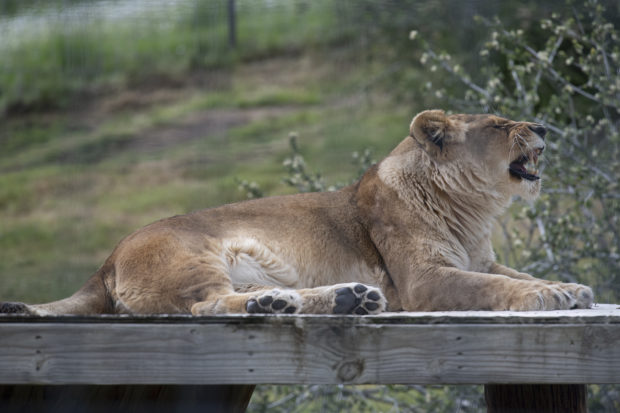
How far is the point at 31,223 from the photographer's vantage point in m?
9.48

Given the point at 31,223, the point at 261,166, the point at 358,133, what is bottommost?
the point at 31,223

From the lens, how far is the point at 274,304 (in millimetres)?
2139

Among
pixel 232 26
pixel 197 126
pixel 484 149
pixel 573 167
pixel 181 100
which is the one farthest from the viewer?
pixel 181 100

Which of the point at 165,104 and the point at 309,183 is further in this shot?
the point at 165,104

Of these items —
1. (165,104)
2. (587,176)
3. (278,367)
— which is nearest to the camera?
(278,367)

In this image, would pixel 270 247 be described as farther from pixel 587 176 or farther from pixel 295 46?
pixel 295 46

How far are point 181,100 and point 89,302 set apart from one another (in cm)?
775

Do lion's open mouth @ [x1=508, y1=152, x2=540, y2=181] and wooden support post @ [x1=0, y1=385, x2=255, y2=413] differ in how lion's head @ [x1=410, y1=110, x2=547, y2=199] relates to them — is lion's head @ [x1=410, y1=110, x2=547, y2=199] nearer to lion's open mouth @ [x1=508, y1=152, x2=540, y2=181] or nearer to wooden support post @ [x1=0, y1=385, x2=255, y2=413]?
lion's open mouth @ [x1=508, y1=152, x2=540, y2=181]

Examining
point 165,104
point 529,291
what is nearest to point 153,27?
point 165,104

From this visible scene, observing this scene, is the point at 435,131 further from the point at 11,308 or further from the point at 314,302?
the point at 11,308

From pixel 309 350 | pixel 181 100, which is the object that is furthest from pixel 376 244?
pixel 181 100

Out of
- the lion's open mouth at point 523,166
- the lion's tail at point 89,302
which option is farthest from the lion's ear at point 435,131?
the lion's tail at point 89,302

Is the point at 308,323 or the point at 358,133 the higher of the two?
the point at 308,323

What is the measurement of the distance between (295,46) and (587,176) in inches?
243
